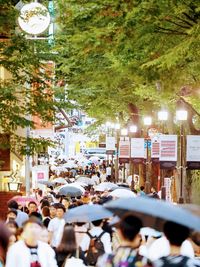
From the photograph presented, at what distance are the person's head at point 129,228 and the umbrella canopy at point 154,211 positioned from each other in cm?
17

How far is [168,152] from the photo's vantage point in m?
24.0

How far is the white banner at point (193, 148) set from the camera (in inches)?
894

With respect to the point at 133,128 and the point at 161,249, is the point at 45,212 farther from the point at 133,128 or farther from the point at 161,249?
the point at 133,128

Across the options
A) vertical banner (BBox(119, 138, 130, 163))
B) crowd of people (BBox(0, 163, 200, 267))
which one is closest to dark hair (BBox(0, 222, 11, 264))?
crowd of people (BBox(0, 163, 200, 267))

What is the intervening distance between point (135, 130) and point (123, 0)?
23770 mm

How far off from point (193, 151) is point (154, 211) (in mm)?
15911

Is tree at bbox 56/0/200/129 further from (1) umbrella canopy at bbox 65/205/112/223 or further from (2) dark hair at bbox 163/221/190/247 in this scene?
(2) dark hair at bbox 163/221/190/247

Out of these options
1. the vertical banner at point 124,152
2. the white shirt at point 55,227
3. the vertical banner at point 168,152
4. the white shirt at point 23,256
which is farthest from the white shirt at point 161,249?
the vertical banner at point 124,152

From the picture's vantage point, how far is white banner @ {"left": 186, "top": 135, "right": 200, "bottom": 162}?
74.5 ft

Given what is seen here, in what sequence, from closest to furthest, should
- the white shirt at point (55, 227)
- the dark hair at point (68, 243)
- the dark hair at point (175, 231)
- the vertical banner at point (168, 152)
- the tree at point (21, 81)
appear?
the dark hair at point (175, 231)
the dark hair at point (68, 243)
the white shirt at point (55, 227)
the tree at point (21, 81)
the vertical banner at point (168, 152)

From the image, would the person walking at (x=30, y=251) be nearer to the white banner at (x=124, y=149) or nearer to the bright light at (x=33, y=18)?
the bright light at (x=33, y=18)

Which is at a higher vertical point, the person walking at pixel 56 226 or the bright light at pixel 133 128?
the bright light at pixel 133 128

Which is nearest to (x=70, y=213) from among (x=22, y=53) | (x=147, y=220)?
(x=147, y=220)

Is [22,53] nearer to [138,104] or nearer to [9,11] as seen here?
[9,11]
